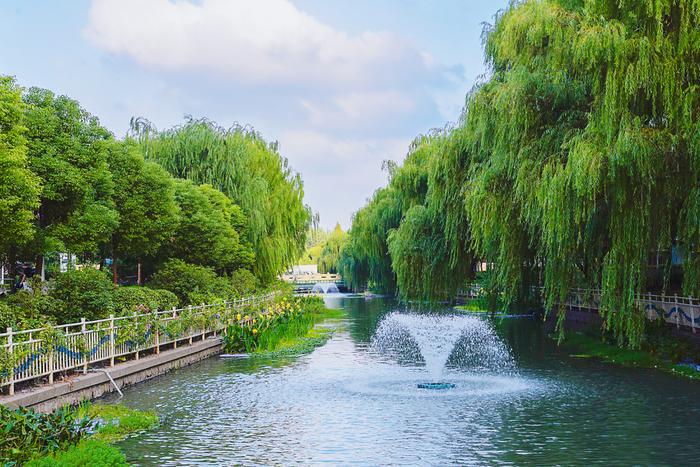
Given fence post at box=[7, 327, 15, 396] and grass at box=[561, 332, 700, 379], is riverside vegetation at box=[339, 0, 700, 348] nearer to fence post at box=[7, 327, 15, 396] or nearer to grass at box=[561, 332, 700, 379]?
grass at box=[561, 332, 700, 379]

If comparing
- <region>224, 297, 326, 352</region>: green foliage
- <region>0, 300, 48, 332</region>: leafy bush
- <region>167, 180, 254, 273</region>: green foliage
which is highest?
<region>167, 180, 254, 273</region>: green foliage

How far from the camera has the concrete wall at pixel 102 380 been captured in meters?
15.3

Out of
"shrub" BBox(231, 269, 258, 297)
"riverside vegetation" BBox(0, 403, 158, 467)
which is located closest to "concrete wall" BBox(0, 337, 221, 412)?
"riverside vegetation" BBox(0, 403, 158, 467)

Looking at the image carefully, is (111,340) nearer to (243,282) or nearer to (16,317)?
(16,317)

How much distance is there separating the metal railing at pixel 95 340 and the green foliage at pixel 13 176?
281 centimetres

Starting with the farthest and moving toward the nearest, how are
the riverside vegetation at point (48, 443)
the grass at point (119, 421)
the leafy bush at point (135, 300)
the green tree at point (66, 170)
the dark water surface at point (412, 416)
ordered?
the green tree at point (66, 170)
the leafy bush at point (135, 300)
the grass at point (119, 421)
the dark water surface at point (412, 416)
the riverside vegetation at point (48, 443)

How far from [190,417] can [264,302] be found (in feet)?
67.3

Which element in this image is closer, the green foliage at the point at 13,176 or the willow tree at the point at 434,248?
the green foliage at the point at 13,176

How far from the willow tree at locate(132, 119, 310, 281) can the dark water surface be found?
65.3 ft

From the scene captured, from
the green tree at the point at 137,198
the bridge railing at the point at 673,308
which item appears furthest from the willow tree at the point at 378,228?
the bridge railing at the point at 673,308

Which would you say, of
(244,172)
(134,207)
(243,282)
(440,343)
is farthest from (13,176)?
(244,172)

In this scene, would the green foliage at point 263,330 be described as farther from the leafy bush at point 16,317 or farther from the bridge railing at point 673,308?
the leafy bush at point 16,317

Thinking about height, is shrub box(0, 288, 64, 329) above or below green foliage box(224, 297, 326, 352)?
above

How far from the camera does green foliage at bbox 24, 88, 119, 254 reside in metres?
24.3
